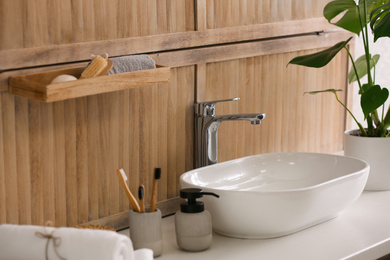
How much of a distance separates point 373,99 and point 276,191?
55 centimetres

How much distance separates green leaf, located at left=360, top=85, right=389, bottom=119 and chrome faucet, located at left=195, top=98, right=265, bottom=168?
40 centimetres

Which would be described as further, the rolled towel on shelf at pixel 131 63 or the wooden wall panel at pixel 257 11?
the wooden wall panel at pixel 257 11

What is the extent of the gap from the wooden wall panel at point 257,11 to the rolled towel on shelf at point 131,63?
1.17 ft

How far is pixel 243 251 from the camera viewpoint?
169 cm

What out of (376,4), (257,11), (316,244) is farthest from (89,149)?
(376,4)

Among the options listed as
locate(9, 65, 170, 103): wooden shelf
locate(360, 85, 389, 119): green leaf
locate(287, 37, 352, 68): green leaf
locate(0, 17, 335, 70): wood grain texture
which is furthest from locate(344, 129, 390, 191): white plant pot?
locate(9, 65, 170, 103): wooden shelf

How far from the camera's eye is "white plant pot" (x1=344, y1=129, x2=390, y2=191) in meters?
2.16

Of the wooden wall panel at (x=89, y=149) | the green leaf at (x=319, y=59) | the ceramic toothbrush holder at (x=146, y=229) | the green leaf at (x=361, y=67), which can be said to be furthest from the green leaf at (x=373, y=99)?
the ceramic toothbrush holder at (x=146, y=229)

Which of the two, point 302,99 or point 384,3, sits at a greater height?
point 384,3

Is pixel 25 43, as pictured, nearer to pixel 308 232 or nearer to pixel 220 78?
pixel 220 78

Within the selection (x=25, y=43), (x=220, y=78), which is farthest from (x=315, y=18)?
(x=25, y=43)

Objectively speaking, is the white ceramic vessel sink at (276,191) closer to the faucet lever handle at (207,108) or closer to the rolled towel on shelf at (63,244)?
the faucet lever handle at (207,108)

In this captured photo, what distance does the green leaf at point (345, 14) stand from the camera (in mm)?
2135

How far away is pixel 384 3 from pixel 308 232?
2.83 ft
